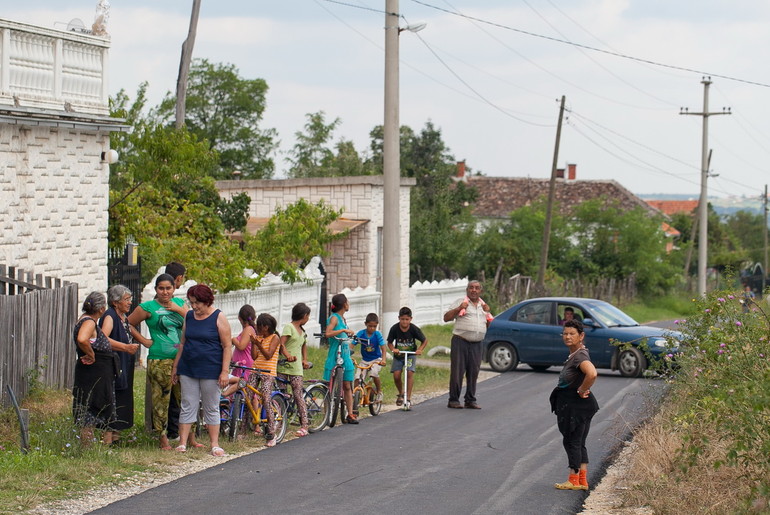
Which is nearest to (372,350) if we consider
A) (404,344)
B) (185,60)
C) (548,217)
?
(404,344)

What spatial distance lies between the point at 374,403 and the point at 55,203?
538 cm

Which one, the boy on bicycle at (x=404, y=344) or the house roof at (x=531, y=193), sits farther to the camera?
the house roof at (x=531, y=193)

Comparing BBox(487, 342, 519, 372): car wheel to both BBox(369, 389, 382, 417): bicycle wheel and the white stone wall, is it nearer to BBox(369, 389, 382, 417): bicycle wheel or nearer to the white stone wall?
BBox(369, 389, 382, 417): bicycle wheel

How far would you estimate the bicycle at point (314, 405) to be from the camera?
13.1 metres

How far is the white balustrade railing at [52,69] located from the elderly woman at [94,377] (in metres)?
5.66

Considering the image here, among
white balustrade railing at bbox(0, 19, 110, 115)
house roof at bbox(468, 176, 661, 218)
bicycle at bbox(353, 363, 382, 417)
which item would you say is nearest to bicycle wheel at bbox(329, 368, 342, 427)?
bicycle at bbox(353, 363, 382, 417)

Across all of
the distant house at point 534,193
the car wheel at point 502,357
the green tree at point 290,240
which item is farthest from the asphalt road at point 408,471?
the distant house at point 534,193

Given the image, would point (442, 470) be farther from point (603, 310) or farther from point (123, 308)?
point (603, 310)

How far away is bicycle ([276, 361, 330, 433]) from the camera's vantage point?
13.1m

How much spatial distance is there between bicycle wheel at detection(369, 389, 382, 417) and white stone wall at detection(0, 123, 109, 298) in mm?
4893

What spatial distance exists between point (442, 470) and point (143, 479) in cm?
278

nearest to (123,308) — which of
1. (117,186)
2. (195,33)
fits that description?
(117,186)

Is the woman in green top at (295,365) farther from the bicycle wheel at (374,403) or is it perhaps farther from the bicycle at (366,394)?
the bicycle wheel at (374,403)

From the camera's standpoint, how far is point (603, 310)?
21.7m
